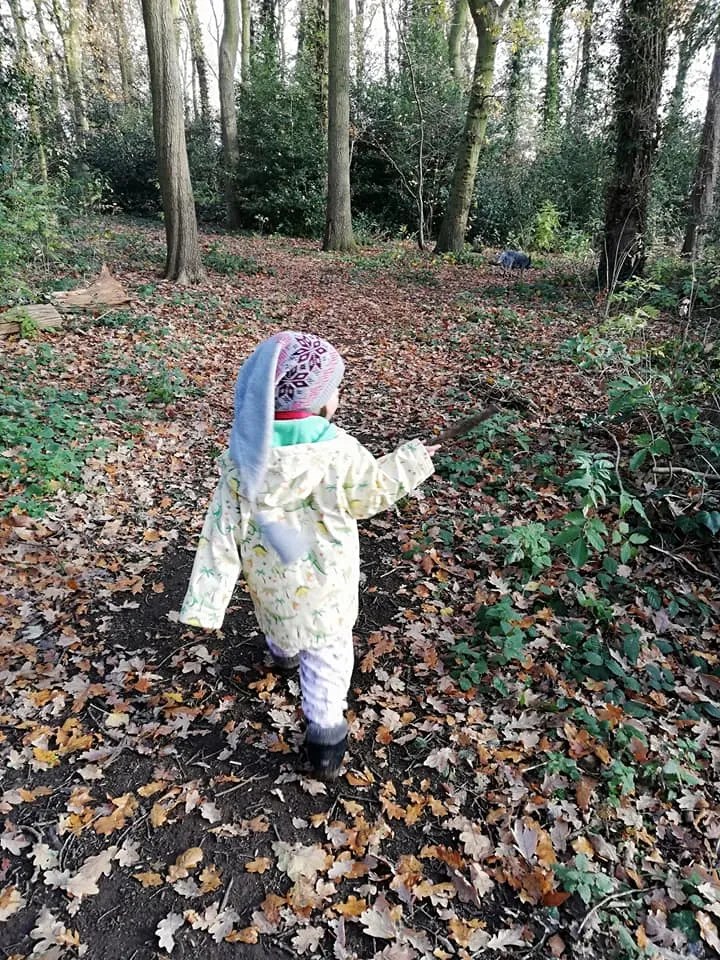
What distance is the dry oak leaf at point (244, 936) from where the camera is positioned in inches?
87.7

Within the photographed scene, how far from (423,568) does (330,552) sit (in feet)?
6.28

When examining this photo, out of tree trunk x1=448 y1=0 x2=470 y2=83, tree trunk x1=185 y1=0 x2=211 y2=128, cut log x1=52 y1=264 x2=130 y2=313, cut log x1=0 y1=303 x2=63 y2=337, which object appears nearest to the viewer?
cut log x1=0 y1=303 x2=63 y2=337

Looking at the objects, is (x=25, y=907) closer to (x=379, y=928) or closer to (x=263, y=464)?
(x=379, y=928)

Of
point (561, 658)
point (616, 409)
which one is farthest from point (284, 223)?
point (561, 658)

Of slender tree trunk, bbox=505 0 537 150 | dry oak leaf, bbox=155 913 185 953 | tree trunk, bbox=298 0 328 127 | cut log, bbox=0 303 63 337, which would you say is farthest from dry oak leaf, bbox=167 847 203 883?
tree trunk, bbox=298 0 328 127

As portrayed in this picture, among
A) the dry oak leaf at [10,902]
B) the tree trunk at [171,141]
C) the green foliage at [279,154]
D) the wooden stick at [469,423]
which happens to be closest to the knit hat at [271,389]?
the wooden stick at [469,423]

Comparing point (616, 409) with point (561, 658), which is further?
point (616, 409)

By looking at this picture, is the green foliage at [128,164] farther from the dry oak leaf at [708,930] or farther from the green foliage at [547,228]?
the dry oak leaf at [708,930]

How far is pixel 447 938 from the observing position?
2264 millimetres

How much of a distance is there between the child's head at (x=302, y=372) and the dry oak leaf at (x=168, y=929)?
198cm

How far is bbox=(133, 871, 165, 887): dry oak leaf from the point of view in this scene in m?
2.40

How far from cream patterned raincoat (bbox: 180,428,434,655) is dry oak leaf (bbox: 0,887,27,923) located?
4.01 ft

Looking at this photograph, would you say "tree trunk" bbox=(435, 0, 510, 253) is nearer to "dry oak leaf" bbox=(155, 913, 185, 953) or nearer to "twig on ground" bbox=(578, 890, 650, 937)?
"twig on ground" bbox=(578, 890, 650, 937)

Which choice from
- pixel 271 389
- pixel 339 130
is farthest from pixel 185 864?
pixel 339 130
